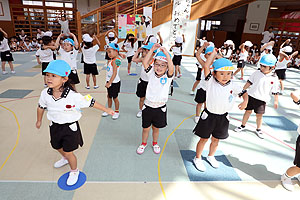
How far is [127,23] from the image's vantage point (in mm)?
11219

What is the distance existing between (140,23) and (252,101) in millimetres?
9293

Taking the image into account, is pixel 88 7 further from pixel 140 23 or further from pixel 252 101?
pixel 252 101

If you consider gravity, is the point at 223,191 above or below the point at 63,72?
below

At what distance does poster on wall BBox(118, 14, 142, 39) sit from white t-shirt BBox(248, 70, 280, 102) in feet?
29.9

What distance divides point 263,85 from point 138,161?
→ 232 centimetres

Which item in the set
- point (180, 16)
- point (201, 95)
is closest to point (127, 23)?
point (180, 16)

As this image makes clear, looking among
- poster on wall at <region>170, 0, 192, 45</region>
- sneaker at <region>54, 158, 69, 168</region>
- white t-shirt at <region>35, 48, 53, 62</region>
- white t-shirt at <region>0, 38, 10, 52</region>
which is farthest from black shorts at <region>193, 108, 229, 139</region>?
poster on wall at <region>170, 0, 192, 45</region>

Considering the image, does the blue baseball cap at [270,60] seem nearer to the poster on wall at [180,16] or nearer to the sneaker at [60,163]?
the sneaker at [60,163]

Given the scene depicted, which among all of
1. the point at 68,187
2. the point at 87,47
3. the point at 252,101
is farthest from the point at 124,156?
the point at 87,47

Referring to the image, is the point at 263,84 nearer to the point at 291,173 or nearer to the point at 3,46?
the point at 291,173

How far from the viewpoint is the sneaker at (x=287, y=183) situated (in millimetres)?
2434

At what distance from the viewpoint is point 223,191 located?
238 cm

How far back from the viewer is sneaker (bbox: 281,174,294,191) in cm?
243

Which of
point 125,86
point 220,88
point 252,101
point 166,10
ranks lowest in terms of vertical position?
point 125,86
